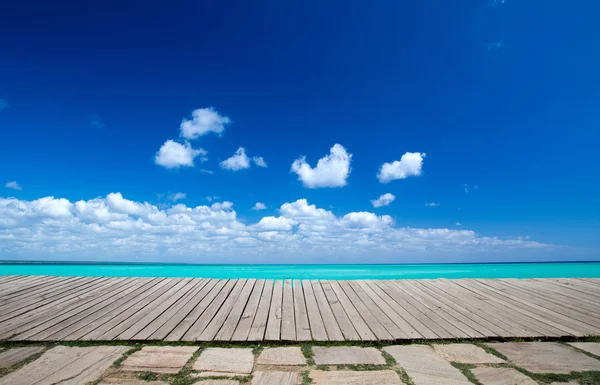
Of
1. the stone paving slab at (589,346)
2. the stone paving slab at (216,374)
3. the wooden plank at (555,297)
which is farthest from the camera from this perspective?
the wooden plank at (555,297)

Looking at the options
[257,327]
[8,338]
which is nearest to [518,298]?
[257,327]

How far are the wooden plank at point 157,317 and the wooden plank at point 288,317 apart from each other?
1.39m

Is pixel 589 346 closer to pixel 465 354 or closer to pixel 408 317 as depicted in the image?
pixel 465 354

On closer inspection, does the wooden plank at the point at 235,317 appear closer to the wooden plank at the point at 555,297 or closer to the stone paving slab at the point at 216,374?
the stone paving slab at the point at 216,374

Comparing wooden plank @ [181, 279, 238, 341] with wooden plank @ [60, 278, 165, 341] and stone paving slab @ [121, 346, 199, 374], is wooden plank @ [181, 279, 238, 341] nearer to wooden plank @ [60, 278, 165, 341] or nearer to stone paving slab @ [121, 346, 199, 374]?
stone paving slab @ [121, 346, 199, 374]

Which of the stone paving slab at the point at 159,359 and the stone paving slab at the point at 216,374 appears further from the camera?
the stone paving slab at the point at 159,359

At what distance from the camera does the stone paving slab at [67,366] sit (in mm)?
2145

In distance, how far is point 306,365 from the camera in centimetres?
244

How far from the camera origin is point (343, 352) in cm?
273

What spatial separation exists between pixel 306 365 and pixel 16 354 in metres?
2.54

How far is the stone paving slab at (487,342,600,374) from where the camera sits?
237 cm

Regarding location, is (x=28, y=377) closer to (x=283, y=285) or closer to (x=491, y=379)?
(x=491, y=379)

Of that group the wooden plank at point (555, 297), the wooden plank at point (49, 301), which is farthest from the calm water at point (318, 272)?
the wooden plank at point (49, 301)

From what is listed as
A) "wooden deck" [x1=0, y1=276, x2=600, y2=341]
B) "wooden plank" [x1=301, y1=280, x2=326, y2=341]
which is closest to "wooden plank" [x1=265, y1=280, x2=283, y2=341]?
"wooden deck" [x1=0, y1=276, x2=600, y2=341]
